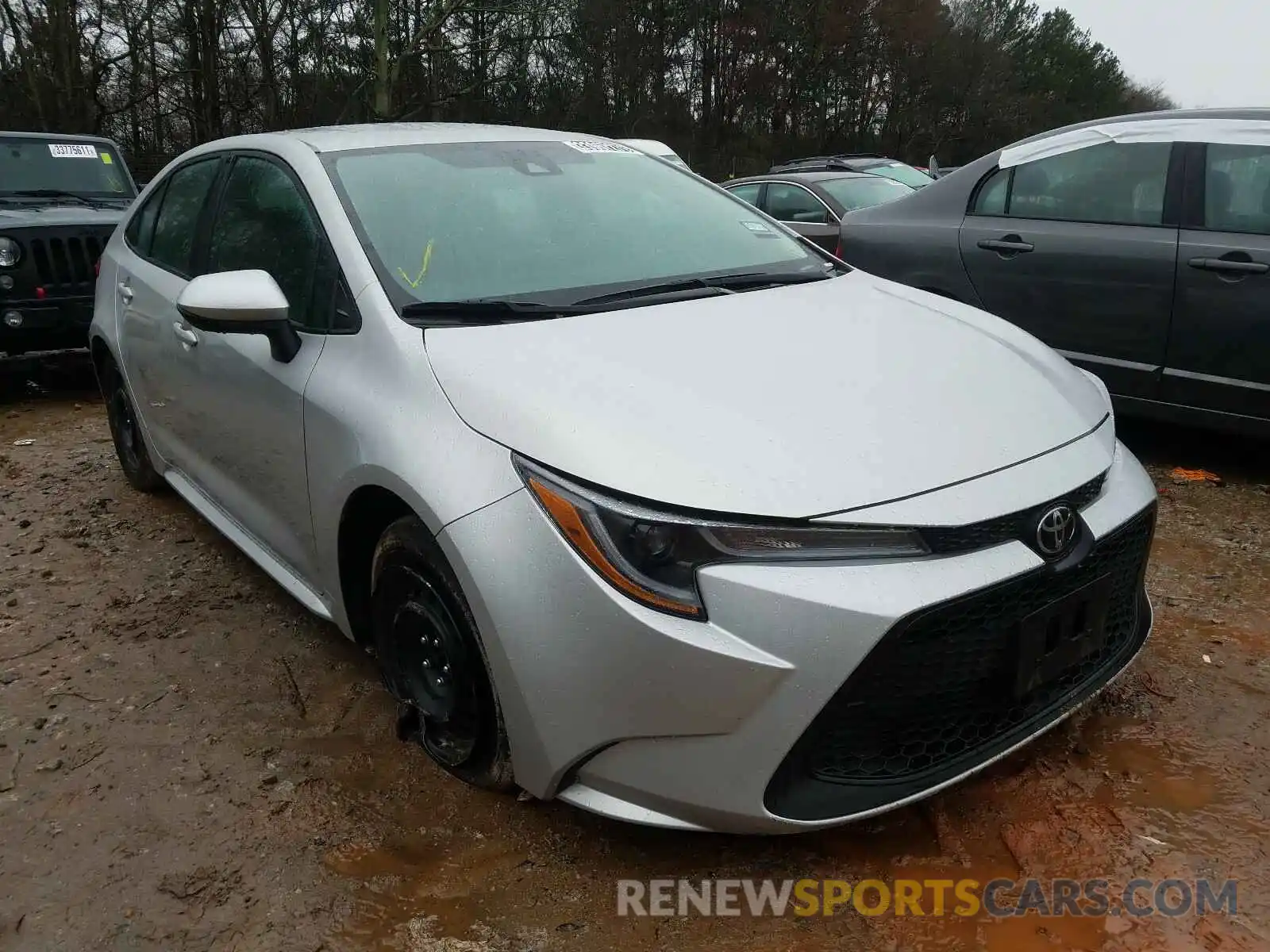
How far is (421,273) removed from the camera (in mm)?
2471

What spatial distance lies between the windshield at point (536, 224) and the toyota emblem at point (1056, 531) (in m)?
1.21

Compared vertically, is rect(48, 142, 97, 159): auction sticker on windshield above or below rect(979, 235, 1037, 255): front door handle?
above

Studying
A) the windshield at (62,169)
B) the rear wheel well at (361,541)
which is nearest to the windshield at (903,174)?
the windshield at (62,169)

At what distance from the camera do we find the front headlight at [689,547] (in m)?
1.75

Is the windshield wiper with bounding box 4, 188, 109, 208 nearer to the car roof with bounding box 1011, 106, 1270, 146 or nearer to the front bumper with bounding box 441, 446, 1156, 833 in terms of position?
the car roof with bounding box 1011, 106, 1270, 146

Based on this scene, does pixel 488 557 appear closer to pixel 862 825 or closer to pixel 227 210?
pixel 862 825

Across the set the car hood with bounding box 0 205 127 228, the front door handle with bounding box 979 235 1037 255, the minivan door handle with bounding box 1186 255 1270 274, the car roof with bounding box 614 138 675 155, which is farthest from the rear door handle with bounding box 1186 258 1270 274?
the car hood with bounding box 0 205 127 228

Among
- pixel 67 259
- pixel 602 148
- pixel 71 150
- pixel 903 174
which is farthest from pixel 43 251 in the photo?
pixel 903 174

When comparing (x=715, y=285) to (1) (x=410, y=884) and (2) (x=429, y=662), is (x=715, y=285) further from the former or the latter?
(1) (x=410, y=884)

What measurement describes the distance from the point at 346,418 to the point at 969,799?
167 cm

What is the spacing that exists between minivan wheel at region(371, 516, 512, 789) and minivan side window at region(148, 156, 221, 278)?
1.68 meters

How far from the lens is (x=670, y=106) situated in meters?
29.9

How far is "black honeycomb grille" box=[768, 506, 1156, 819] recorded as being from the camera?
1.76 meters

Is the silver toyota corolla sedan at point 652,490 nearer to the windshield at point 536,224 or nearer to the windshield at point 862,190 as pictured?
the windshield at point 536,224
